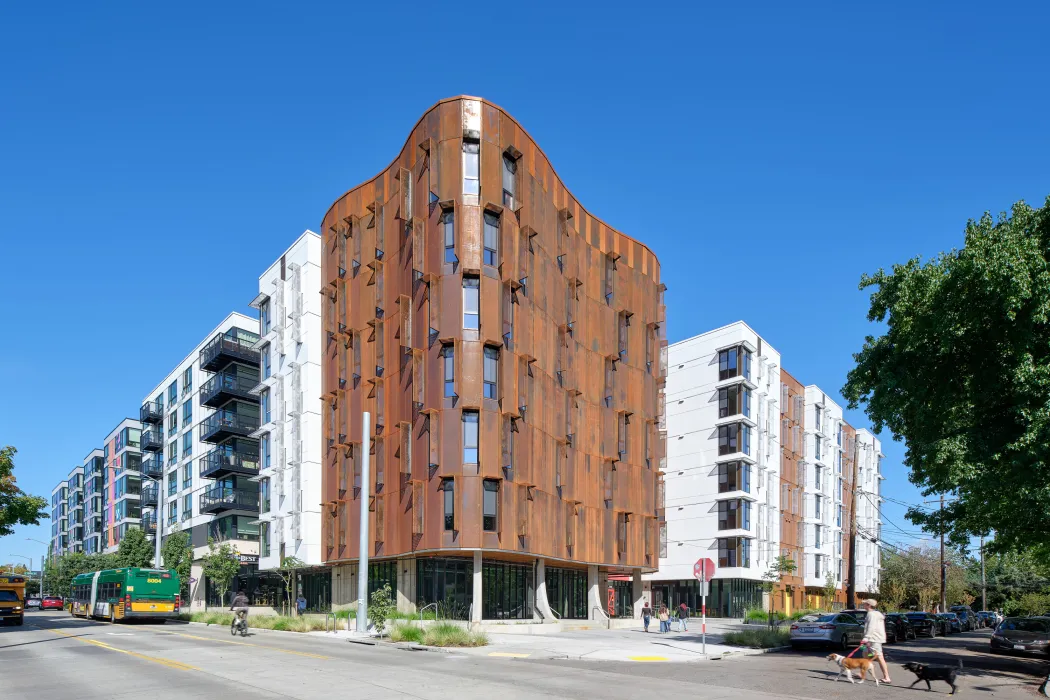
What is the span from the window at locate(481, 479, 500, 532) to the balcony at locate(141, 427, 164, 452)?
57.3 metres

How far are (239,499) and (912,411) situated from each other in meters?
51.5

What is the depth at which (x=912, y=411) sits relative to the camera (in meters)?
25.5

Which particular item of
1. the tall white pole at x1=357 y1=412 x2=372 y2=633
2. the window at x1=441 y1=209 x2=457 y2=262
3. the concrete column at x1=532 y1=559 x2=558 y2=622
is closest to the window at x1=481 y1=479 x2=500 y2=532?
the tall white pole at x1=357 y1=412 x2=372 y2=633

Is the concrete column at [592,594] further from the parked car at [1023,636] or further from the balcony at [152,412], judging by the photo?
the balcony at [152,412]

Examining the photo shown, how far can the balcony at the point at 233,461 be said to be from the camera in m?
64.1

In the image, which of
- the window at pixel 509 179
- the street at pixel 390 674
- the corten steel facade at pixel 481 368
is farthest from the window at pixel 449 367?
the street at pixel 390 674

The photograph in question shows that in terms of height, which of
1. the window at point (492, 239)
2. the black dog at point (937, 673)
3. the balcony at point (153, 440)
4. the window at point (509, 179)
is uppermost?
the window at point (509, 179)

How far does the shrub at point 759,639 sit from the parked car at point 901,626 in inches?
376

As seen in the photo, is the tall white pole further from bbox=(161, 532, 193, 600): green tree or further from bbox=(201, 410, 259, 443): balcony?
bbox=(161, 532, 193, 600): green tree

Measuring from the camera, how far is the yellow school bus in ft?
149

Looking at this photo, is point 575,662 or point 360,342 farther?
point 360,342

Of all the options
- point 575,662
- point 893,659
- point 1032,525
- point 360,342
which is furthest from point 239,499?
point 1032,525

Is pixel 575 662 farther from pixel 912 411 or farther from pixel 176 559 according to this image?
pixel 176 559

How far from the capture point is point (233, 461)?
214 ft
